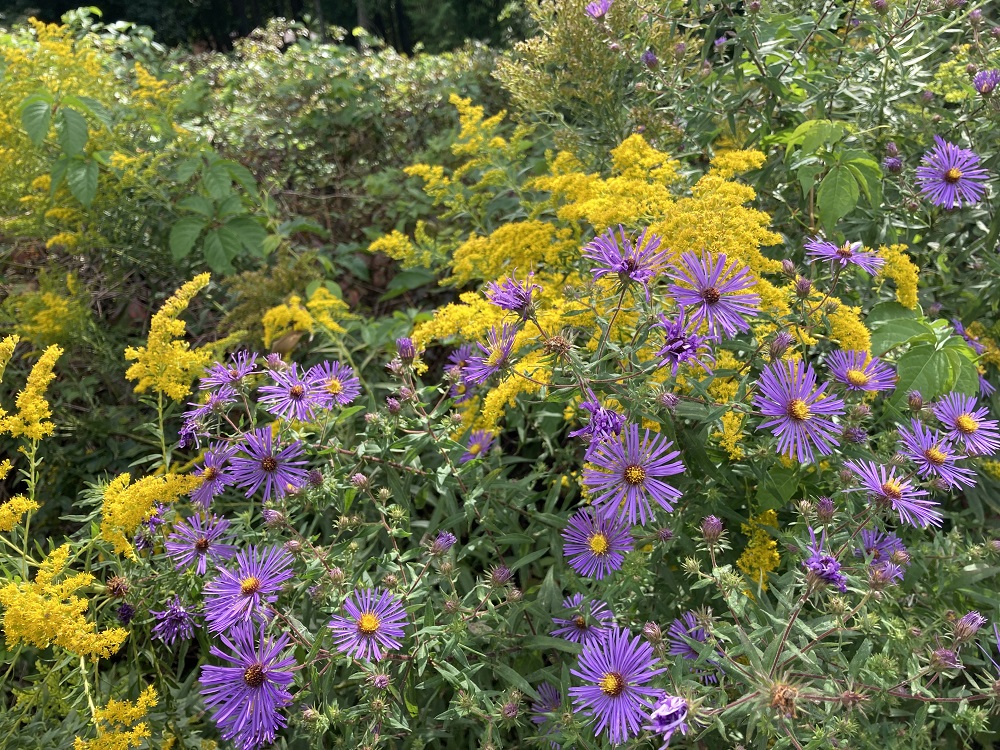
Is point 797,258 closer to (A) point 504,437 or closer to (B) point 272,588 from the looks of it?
(A) point 504,437

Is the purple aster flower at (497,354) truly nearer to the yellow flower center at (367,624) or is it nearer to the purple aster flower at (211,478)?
the yellow flower center at (367,624)

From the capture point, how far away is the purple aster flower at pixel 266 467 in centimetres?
170

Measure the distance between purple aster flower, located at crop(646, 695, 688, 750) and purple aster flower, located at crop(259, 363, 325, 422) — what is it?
111cm

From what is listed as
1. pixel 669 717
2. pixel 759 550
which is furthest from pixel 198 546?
pixel 759 550

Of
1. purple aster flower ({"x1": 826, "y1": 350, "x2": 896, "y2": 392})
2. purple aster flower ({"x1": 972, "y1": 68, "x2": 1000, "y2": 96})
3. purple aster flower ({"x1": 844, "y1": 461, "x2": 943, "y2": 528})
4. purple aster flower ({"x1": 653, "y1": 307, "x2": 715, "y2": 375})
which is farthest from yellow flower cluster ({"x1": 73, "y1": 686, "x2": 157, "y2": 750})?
purple aster flower ({"x1": 972, "y1": 68, "x2": 1000, "y2": 96})

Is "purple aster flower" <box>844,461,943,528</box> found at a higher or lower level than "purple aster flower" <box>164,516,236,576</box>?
higher

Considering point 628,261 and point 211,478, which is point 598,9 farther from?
point 211,478

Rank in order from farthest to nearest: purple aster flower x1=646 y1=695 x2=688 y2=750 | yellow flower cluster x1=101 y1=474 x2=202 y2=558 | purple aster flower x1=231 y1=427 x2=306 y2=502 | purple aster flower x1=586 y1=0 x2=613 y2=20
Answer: purple aster flower x1=586 y1=0 x2=613 y2=20
purple aster flower x1=231 y1=427 x2=306 y2=502
yellow flower cluster x1=101 y1=474 x2=202 y2=558
purple aster flower x1=646 y1=695 x2=688 y2=750

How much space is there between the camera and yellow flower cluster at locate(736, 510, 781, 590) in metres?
1.52

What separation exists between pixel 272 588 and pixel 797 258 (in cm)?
181

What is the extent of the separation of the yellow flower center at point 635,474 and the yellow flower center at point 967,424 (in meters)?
0.76

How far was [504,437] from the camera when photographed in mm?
2572

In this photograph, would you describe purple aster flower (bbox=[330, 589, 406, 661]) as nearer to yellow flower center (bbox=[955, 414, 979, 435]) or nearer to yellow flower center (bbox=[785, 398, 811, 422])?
yellow flower center (bbox=[785, 398, 811, 422])

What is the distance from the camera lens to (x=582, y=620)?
5.13ft
